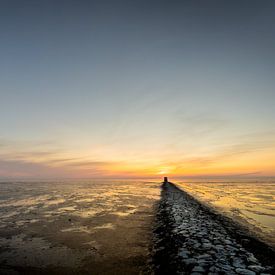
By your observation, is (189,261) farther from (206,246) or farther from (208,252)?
(206,246)

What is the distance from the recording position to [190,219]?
16.3m

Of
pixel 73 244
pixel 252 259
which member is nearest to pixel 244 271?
pixel 252 259

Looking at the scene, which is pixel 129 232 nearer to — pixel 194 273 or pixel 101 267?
pixel 101 267

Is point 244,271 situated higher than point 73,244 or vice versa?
point 244,271

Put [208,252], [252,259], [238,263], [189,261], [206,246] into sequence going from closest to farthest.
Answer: [238,263]
[189,261]
[252,259]
[208,252]
[206,246]

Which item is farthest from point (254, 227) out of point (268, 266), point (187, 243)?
point (268, 266)

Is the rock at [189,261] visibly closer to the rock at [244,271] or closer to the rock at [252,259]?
the rock at [244,271]

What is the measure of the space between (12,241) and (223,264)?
28.7 feet

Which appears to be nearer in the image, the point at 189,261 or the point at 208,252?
the point at 189,261

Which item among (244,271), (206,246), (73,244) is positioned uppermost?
(206,246)

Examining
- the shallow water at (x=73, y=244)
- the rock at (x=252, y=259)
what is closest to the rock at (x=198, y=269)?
the shallow water at (x=73, y=244)

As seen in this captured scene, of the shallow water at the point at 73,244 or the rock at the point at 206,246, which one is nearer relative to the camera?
the shallow water at the point at 73,244

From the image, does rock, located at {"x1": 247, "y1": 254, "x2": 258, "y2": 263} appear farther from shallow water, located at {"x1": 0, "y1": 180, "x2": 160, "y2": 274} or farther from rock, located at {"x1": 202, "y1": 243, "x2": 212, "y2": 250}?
shallow water, located at {"x1": 0, "y1": 180, "x2": 160, "y2": 274}

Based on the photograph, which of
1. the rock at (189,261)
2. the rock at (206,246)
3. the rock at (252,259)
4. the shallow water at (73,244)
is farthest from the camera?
the rock at (206,246)
